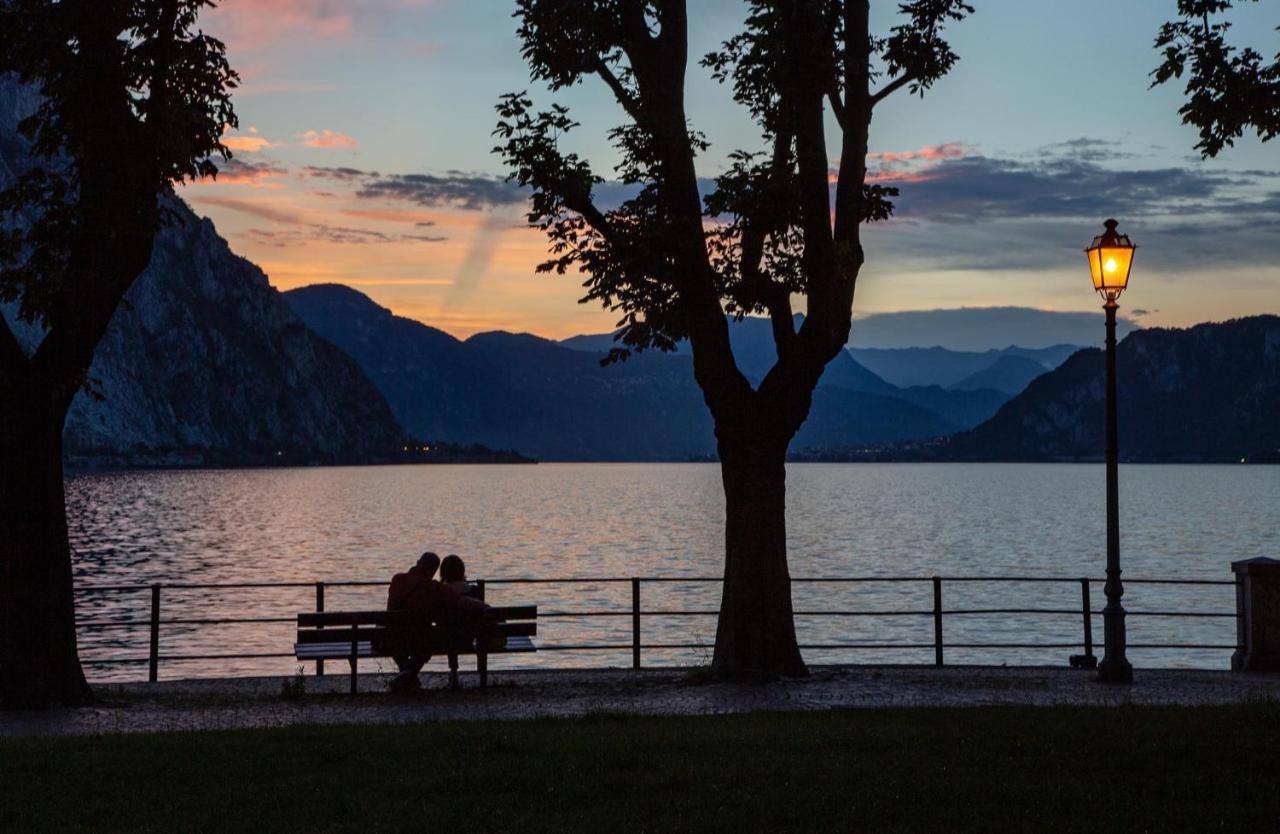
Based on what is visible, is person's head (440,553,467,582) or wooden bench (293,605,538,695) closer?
wooden bench (293,605,538,695)

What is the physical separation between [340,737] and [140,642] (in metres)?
31.1

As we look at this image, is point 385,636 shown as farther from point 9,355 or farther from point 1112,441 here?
point 1112,441

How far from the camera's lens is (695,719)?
45.0 feet

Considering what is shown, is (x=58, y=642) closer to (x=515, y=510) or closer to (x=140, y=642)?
(x=140, y=642)

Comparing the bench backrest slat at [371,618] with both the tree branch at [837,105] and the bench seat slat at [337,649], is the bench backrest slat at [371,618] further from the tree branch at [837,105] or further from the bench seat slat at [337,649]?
the tree branch at [837,105]

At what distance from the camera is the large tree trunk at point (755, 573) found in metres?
18.1

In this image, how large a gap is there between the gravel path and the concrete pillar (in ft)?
1.93

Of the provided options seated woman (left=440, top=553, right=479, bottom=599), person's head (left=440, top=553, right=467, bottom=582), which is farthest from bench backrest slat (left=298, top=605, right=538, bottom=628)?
person's head (left=440, top=553, right=467, bottom=582)

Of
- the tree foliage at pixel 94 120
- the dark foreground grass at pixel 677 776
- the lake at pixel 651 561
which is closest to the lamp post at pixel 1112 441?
the dark foreground grass at pixel 677 776

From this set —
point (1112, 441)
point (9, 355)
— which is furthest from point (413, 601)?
point (1112, 441)

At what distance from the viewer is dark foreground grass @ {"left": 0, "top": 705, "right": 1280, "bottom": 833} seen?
9.56 meters

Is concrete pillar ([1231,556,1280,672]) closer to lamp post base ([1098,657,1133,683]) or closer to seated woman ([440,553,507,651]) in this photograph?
lamp post base ([1098,657,1133,683])

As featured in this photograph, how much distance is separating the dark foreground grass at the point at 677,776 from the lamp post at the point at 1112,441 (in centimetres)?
417

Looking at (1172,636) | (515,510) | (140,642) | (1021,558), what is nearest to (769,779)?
(140,642)
